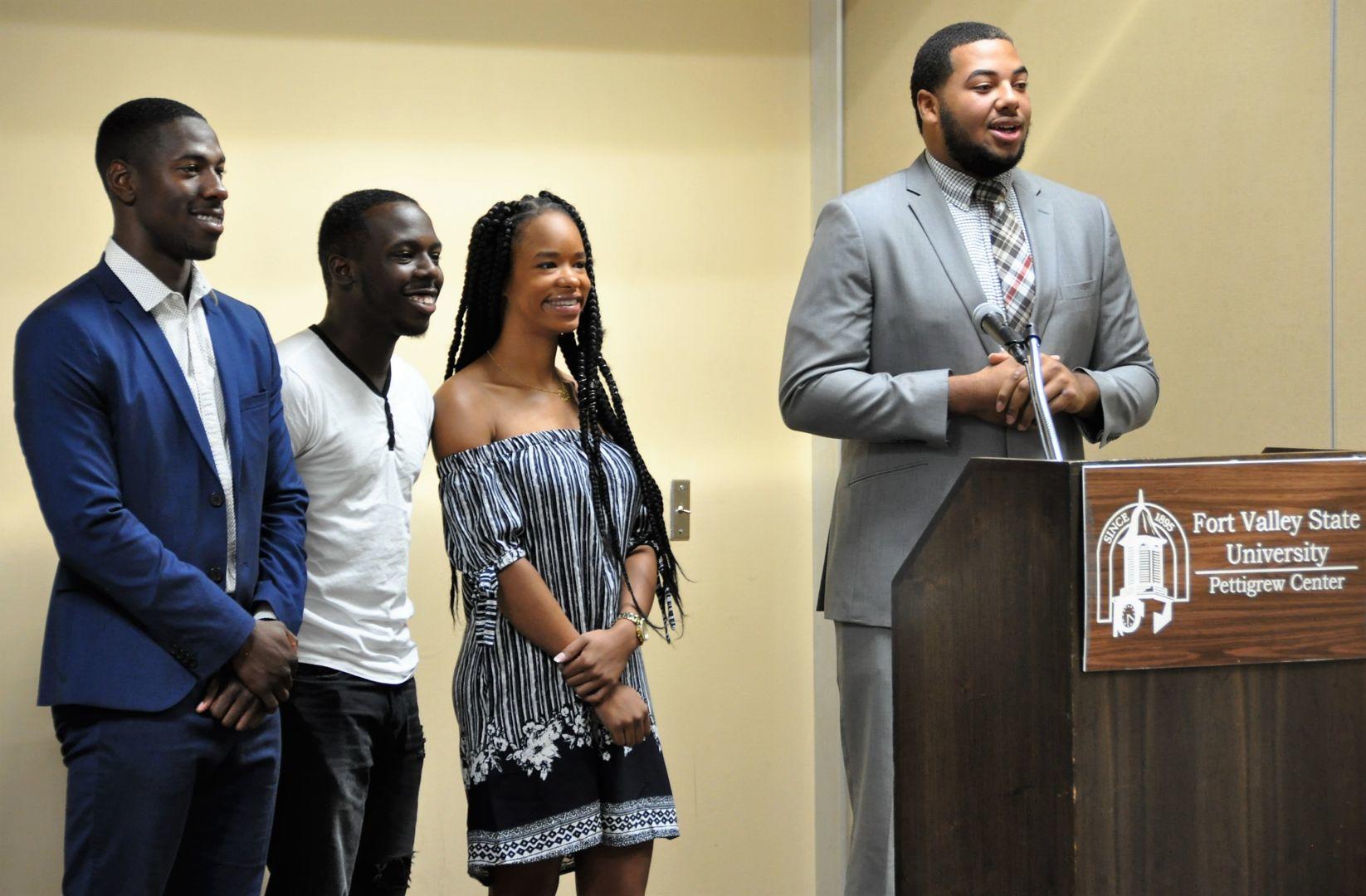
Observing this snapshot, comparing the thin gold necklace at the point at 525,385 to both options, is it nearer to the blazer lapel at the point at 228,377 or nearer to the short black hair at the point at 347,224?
the short black hair at the point at 347,224

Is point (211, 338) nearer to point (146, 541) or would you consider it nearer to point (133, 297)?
point (133, 297)

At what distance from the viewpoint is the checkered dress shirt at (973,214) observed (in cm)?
249

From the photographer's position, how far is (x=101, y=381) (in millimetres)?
2049

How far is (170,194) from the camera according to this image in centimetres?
215

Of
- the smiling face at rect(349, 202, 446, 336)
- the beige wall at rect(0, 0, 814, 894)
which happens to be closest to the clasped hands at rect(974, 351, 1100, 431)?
the smiling face at rect(349, 202, 446, 336)

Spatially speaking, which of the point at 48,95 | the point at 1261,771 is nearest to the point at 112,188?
the point at 48,95

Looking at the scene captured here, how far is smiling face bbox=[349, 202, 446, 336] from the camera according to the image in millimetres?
2545

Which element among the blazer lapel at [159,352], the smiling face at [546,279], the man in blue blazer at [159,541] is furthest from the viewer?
the smiling face at [546,279]

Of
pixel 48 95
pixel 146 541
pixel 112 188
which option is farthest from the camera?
pixel 48 95

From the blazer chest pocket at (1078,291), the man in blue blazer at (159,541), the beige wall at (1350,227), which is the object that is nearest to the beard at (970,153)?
the blazer chest pocket at (1078,291)

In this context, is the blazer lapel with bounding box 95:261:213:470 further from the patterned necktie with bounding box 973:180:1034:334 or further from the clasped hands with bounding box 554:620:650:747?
the patterned necktie with bounding box 973:180:1034:334

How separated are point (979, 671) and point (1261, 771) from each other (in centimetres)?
35

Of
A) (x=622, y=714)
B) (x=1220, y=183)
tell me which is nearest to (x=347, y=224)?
(x=622, y=714)

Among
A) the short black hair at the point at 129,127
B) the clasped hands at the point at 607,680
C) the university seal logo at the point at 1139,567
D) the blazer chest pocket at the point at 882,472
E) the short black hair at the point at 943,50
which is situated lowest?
the clasped hands at the point at 607,680
